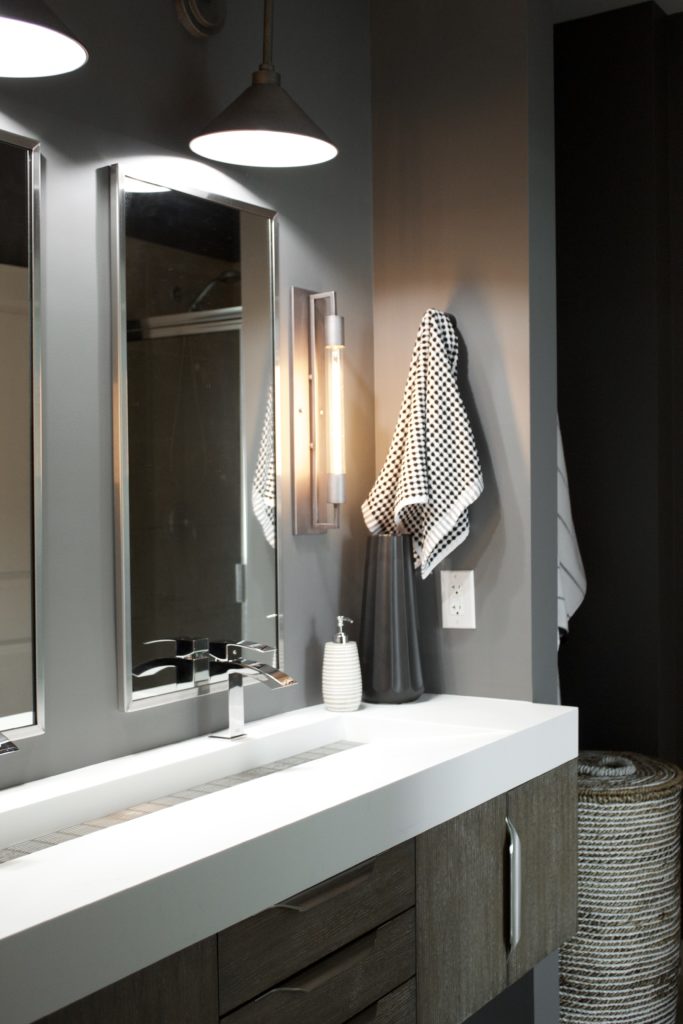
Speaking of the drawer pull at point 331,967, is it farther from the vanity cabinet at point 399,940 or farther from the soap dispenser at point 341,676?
the soap dispenser at point 341,676

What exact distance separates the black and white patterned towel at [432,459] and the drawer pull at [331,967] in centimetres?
89

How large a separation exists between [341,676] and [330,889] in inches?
28.0

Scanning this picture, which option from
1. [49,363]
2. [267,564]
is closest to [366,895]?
[267,564]

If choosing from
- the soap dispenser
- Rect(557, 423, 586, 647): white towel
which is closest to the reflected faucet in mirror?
the soap dispenser

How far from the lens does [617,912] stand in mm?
2762

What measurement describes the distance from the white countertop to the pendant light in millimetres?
1034

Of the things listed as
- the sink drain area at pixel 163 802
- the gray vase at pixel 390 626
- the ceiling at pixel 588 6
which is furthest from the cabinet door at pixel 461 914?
the ceiling at pixel 588 6

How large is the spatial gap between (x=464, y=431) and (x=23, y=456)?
0.98 metres

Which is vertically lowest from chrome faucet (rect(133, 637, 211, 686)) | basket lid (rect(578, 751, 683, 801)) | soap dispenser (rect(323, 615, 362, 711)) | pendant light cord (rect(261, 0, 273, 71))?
basket lid (rect(578, 751, 683, 801))

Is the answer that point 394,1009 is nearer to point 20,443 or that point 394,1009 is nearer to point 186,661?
point 186,661

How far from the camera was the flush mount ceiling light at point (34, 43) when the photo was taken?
145 centimetres

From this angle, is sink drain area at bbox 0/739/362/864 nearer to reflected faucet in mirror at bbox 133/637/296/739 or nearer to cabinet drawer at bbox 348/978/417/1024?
reflected faucet in mirror at bbox 133/637/296/739

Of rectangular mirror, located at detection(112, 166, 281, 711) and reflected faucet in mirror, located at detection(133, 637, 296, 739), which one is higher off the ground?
rectangular mirror, located at detection(112, 166, 281, 711)

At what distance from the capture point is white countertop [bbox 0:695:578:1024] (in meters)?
1.26
